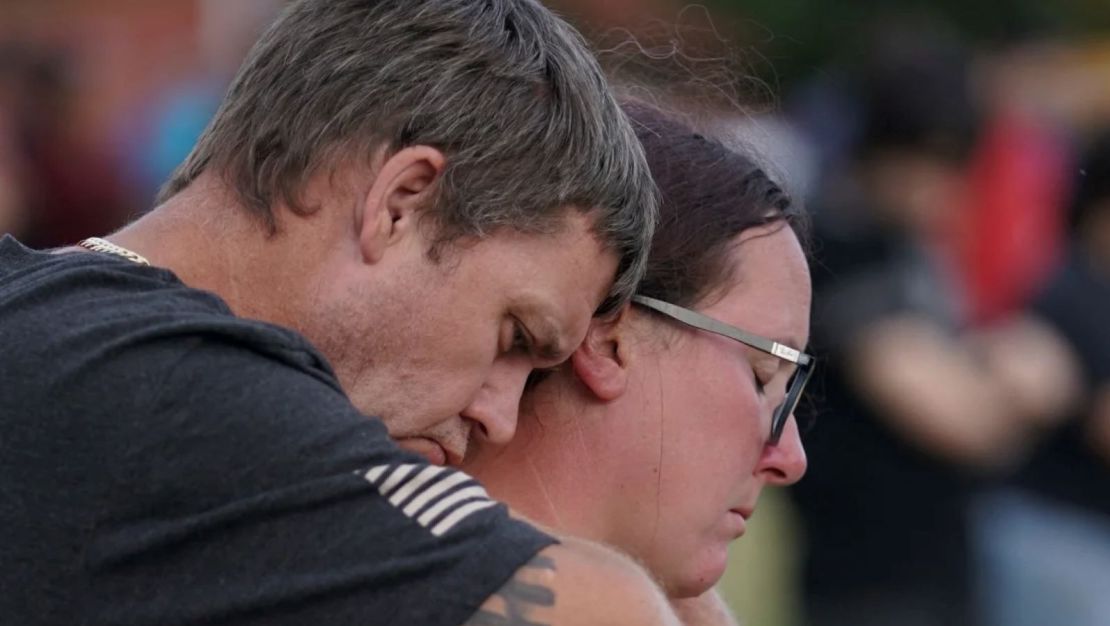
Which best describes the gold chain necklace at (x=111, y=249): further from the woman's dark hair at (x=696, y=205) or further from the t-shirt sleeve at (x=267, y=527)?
the woman's dark hair at (x=696, y=205)

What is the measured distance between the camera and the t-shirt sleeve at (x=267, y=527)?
6.40 ft

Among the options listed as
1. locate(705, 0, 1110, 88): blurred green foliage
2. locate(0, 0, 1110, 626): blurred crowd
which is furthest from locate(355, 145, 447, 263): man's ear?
locate(705, 0, 1110, 88): blurred green foliage

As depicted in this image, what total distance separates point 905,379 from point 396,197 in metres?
3.24

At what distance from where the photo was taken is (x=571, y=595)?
2004 millimetres

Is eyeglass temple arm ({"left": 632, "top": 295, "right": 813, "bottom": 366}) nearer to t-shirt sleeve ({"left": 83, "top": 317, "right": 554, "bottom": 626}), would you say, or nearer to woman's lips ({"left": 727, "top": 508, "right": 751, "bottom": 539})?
woman's lips ({"left": 727, "top": 508, "right": 751, "bottom": 539})

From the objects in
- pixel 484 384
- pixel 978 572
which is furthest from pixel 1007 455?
pixel 484 384

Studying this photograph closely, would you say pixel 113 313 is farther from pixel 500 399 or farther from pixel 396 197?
pixel 500 399

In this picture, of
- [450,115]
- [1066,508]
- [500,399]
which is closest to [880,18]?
[1066,508]

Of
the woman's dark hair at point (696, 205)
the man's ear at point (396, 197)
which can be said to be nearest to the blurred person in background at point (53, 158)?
the woman's dark hair at point (696, 205)

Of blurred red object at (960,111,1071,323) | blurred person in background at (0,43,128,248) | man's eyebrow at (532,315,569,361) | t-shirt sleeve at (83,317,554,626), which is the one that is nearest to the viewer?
t-shirt sleeve at (83,317,554,626)

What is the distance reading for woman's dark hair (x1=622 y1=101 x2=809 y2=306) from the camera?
279cm

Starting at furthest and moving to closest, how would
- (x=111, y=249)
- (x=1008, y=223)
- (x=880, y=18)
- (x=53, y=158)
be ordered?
(x=880, y=18)
(x=53, y=158)
(x=1008, y=223)
(x=111, y=249)

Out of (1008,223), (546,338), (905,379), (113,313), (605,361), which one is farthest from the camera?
(1008,223)

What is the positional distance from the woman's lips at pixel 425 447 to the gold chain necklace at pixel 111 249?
1.46ft
